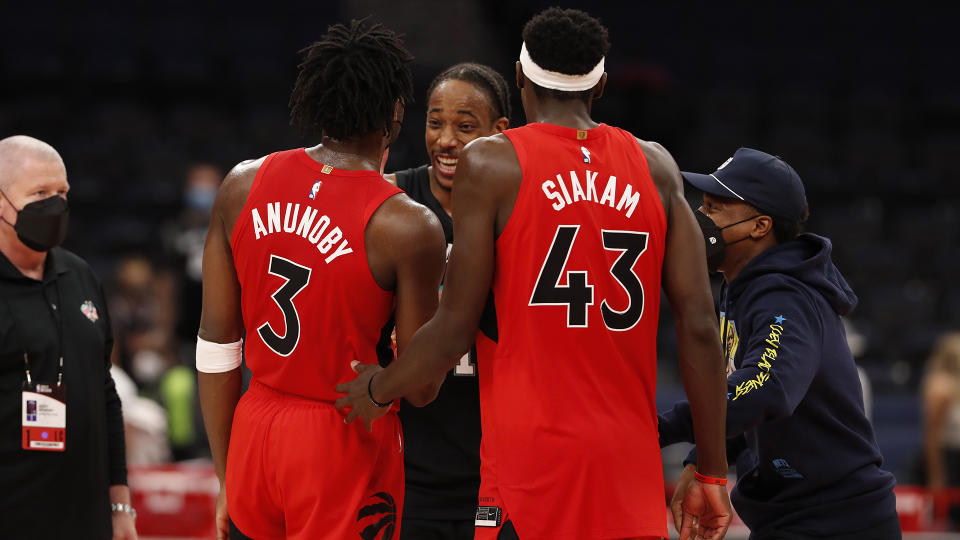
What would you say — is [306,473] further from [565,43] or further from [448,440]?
[565,43]

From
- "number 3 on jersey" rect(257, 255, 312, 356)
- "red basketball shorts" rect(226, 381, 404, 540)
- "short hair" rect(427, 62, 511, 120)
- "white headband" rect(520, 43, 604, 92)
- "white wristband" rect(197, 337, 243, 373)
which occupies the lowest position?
"red basketball shorts" rect(226, 381, 404, 540)

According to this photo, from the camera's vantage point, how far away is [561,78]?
3105 mm

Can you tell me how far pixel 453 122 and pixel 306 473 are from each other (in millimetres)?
1563

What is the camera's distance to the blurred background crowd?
9500 mm

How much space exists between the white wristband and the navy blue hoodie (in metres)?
1.37

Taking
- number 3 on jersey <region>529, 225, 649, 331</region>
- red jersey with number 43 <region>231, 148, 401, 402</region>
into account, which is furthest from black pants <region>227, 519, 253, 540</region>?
number 3 on jersey <region>529, 225, 649, 331</region>

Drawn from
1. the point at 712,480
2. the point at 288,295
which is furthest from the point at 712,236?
the point at 288,295

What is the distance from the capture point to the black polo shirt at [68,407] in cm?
376

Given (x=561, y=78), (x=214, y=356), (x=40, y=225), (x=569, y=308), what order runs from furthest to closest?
(x=40, y=225)
(x=214, y=356)
(x=561, y=78)
(x=569, y=308)

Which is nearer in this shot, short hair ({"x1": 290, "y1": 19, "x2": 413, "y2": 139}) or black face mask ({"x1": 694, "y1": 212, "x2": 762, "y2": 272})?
short hair ({"x1": 290, "y1": 19, "x2": 413, "y2": 139})

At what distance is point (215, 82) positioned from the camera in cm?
1324

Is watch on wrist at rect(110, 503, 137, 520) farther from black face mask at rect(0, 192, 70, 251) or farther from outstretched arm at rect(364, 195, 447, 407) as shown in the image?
outstretched arm at rect(364, 195, 447, 407)

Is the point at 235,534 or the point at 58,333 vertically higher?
the point at 58,333

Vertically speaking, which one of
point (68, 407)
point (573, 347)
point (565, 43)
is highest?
point (565, 43)
